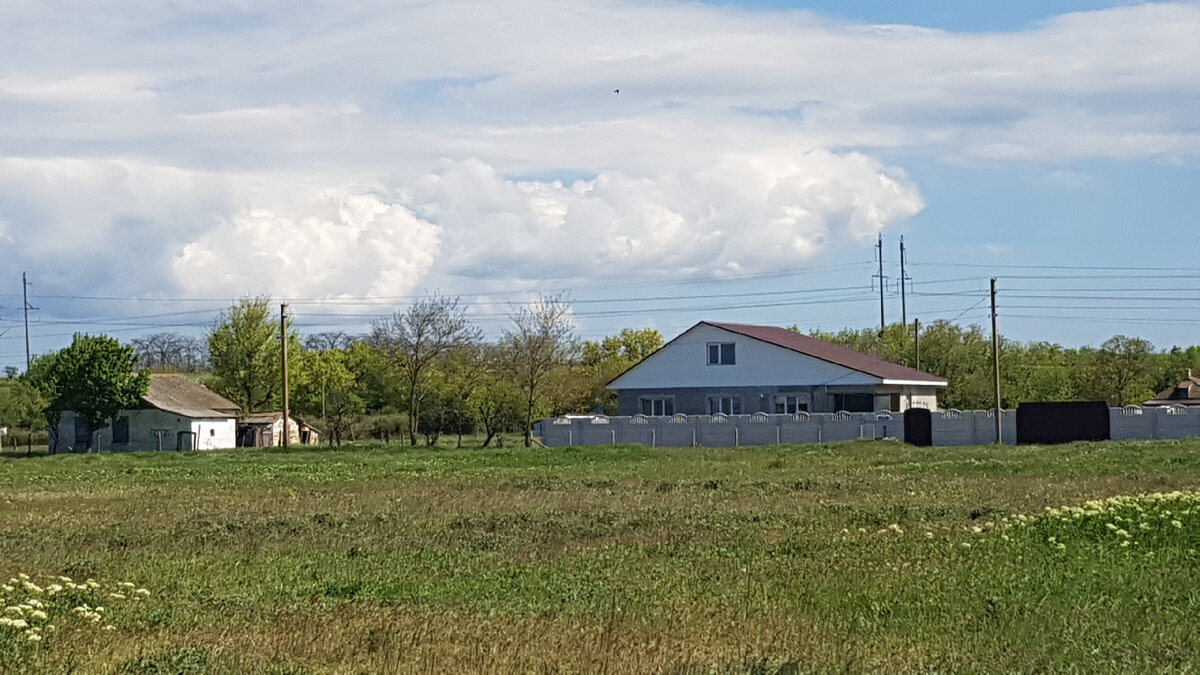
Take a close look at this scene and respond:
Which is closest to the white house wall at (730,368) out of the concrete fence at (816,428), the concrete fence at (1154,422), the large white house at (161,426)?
the concrete fence at (816,428)

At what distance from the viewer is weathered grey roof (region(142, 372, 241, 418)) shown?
238ft

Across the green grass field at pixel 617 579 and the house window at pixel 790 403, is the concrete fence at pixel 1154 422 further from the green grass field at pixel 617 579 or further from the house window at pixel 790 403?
the green grass field at pixel 617 579

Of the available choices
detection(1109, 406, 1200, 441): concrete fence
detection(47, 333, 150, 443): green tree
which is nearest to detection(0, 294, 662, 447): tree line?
detection(47, 333, 150, 443): green tree

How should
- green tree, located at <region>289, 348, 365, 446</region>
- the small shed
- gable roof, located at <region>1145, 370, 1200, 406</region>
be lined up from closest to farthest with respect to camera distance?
the small shed → green tree, located at <region>289, 348, 365, 446</region> → gable roof, located at <region>1145, 370, 1200, 406</region>

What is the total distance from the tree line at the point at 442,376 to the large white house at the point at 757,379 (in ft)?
23.0

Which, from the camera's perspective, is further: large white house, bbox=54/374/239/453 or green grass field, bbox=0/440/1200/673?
large white house, bbox=54/374/239/453

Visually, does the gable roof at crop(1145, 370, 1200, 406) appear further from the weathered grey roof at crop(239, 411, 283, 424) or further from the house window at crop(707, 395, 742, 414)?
the weathered grey roof at crop(239, 411, 283, 424)

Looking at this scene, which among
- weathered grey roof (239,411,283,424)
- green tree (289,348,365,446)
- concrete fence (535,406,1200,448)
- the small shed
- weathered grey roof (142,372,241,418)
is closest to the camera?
concrete fence (535,406,1200,448)

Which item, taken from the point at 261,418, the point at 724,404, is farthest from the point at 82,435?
the point at 724,404

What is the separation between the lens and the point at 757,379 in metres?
68.7

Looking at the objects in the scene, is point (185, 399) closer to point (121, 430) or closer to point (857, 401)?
point (121, 430)

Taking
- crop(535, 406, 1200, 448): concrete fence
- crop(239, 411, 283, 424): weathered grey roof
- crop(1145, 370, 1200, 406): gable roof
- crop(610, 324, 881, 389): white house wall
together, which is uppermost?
crop(610, 324, 881, 389): white house wall

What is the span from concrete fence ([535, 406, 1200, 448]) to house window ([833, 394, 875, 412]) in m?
7.84

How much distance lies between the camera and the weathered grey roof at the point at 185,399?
7250 cm
